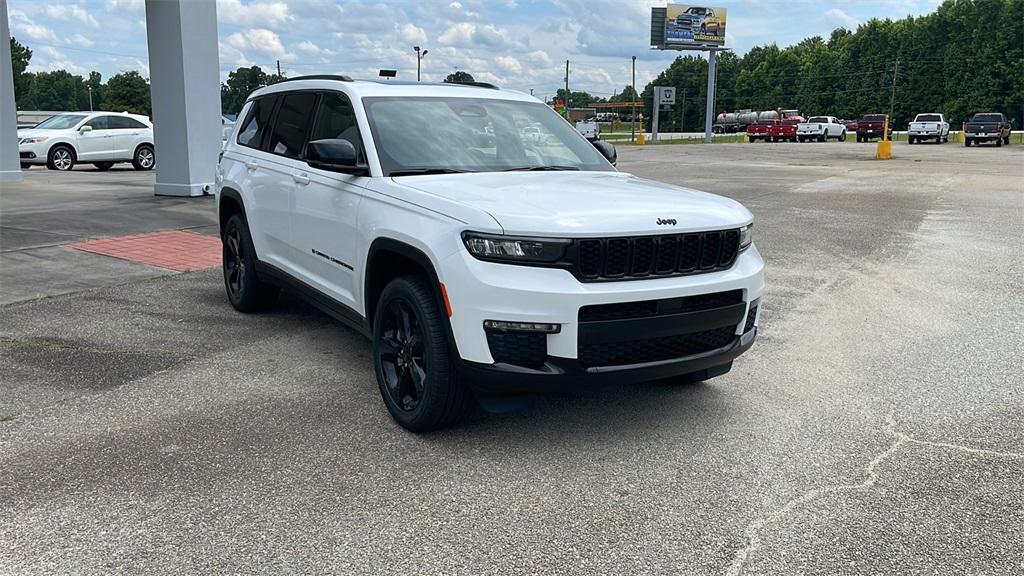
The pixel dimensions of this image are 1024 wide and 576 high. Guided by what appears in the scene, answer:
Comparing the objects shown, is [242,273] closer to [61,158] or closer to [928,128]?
[61,158]

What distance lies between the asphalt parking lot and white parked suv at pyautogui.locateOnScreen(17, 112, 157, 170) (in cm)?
1636

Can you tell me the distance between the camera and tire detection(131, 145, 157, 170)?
2261 cm

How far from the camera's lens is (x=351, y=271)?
15.9ft

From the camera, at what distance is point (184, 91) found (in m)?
13.9

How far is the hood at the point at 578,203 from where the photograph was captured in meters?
3.79

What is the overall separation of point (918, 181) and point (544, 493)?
2078 centimetres

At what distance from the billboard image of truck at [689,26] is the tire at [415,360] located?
285 feet

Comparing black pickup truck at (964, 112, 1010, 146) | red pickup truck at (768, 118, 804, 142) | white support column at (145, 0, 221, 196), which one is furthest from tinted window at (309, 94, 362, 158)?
red pickup truck at (768, 118, 804, 142)

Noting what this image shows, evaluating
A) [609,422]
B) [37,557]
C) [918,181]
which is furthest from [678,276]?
[918,181]

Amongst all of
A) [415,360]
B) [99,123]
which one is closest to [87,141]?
[99,123]

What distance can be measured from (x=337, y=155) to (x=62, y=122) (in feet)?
71.0

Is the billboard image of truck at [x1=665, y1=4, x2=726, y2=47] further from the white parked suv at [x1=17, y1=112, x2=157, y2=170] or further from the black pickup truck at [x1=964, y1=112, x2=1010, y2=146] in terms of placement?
the white parked suv at [x1=17, y1=112, x2=157, y2=170]

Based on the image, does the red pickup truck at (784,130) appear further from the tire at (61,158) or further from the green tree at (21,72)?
the green tree at (21,72)

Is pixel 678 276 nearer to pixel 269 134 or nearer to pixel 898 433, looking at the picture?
pixel 898 433
